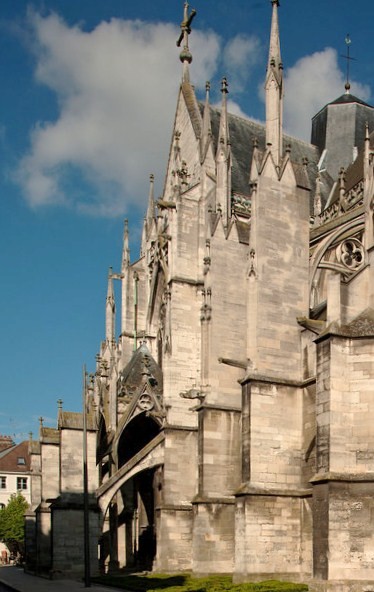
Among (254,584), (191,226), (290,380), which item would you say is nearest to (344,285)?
(290,380)

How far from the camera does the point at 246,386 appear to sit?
20344 millimetres

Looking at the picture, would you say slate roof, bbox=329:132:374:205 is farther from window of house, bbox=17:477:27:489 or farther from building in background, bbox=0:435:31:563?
window of house, bbox=17:477:27:489

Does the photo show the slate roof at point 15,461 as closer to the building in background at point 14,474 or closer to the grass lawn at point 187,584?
the building in background at point 14,474

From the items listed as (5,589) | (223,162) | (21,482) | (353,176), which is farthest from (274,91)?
(21,482)

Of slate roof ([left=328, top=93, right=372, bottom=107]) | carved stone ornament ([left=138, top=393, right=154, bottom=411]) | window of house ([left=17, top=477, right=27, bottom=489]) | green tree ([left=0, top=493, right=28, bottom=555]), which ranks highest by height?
slate roof ([left=328, top=93, right=372, bottom=107])

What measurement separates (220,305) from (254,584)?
9.18 metres

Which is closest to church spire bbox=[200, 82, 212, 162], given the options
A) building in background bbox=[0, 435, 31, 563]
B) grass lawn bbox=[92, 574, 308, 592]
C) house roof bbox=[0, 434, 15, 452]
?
grass lawn bbox=[92, 574, 308, 592]

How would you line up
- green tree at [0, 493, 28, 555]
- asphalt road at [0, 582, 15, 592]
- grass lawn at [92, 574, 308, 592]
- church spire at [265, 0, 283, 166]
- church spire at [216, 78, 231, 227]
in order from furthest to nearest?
green tree at [0, 493, 28, 555]
church spire at [216, 78, 231, 227]
asphalt road at [0, 582, 15, 592]
church spire at [265, 0, 283, 166]
grass lawn at [92, 574, 308, 592]

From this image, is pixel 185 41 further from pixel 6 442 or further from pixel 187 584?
pixel 6 442

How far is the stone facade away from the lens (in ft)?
54.3

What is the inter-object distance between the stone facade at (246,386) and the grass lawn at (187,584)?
2.72ft

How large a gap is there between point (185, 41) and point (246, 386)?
2561cm

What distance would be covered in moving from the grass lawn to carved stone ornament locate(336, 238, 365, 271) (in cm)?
1149

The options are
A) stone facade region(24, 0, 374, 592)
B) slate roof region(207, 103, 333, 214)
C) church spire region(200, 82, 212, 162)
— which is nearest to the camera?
stone facade region(24, 0, 374, 592)
